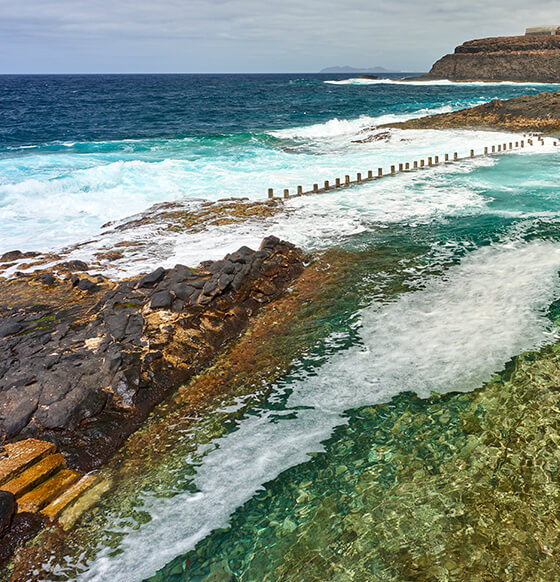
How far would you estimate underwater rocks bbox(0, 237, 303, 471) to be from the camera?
23.8 ft

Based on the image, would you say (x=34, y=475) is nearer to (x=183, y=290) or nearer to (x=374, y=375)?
(x=183, y=290)

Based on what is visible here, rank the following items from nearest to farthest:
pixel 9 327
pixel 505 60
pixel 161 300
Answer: pixel 9 327, pixel 161 300, pixel 505 60

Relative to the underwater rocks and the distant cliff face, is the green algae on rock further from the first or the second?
the distant cliff face

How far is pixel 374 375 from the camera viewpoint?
823cm

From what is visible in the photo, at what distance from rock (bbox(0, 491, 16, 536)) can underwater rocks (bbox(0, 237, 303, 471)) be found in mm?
953

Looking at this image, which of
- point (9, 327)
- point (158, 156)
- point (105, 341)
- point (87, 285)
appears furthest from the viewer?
point (158, 156)

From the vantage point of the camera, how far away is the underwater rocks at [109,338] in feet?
23.8

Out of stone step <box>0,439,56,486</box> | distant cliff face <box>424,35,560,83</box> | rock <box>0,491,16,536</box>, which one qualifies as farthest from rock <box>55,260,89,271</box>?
distant cliff face <box>424,35,560,83</box>

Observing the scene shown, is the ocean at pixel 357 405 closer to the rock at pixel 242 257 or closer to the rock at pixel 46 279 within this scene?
the rock at pixel 46 279

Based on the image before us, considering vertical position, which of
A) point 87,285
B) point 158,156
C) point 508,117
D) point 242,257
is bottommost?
point 87,285

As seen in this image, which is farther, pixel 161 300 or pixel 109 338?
pixel 161 300

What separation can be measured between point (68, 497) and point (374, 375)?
5125 mm

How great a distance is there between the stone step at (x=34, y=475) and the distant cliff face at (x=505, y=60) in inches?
5797

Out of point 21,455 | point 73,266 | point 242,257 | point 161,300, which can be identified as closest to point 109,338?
point 161,300
